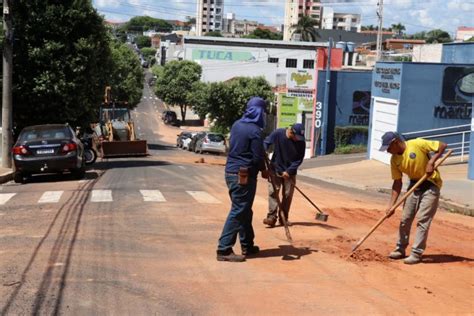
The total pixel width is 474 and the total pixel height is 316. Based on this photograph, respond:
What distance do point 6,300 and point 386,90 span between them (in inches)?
932

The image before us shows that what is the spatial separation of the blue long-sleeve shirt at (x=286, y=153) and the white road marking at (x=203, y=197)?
122 inches

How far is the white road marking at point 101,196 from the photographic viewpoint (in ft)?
42.2

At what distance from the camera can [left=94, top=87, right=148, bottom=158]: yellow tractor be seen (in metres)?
29.4

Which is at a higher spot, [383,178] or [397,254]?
[397,254]

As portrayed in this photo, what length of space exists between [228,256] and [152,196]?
6443 millimetres

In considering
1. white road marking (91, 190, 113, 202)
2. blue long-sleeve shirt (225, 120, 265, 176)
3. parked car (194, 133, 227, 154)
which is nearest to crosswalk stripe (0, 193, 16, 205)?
white road marking (91, 190, 113, 202)

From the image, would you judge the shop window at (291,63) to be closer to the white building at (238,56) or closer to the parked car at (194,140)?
the white building at (238,56)

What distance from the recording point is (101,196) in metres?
13.5

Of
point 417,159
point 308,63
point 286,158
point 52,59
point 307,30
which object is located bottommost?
point 286,158

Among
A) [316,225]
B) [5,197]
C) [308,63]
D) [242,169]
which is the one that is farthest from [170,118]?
[242,169]

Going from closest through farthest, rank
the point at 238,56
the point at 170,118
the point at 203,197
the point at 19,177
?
1. the point at 203,197
2. the point at 19,177
3. the point at 170,118
4. the point at 238,56

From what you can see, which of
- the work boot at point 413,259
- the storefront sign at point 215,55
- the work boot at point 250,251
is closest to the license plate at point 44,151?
the work boot at point 250,251

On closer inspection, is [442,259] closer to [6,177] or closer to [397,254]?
[397,254]

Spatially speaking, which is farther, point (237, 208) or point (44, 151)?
point (44, 151)
